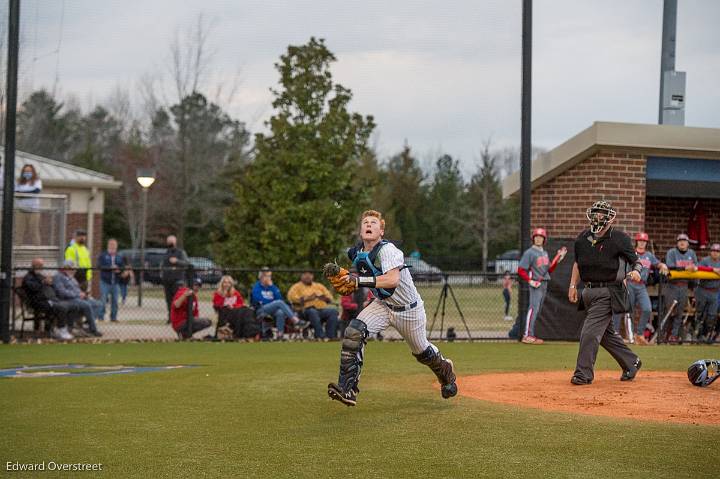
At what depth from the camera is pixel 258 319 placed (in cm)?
1736

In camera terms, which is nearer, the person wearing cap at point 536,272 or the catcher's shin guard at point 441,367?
the catcher's shin guard at point 441,367

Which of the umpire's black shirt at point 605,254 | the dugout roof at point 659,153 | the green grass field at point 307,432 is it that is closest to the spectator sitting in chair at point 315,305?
the dugout roof at point 659,153

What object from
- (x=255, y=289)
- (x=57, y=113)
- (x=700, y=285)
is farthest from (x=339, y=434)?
(x=57, y=113)

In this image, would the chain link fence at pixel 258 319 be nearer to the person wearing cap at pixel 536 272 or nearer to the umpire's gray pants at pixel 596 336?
the person wearing cap at pixel 536 272

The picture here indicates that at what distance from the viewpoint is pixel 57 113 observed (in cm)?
6000

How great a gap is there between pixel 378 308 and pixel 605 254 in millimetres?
3117

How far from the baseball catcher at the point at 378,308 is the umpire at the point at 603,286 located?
6.89ft

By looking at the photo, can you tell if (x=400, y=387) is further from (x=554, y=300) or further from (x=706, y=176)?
(x=706, y=176)

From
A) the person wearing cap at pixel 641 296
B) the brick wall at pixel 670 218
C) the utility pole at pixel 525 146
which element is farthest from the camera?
the brick wall at pixel 670 218

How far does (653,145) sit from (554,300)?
11.6 ft

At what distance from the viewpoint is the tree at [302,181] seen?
25391 mm

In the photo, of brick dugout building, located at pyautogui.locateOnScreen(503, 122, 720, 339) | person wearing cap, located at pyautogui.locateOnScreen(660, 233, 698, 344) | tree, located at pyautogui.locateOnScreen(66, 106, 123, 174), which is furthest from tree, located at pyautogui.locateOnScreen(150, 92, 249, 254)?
person wearing cap, located at pyautogui.locateOnScreen(660, 233, 698, 344)

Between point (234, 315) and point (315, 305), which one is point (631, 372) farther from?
point (234, 315)

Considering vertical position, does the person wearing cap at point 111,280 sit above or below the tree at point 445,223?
below
